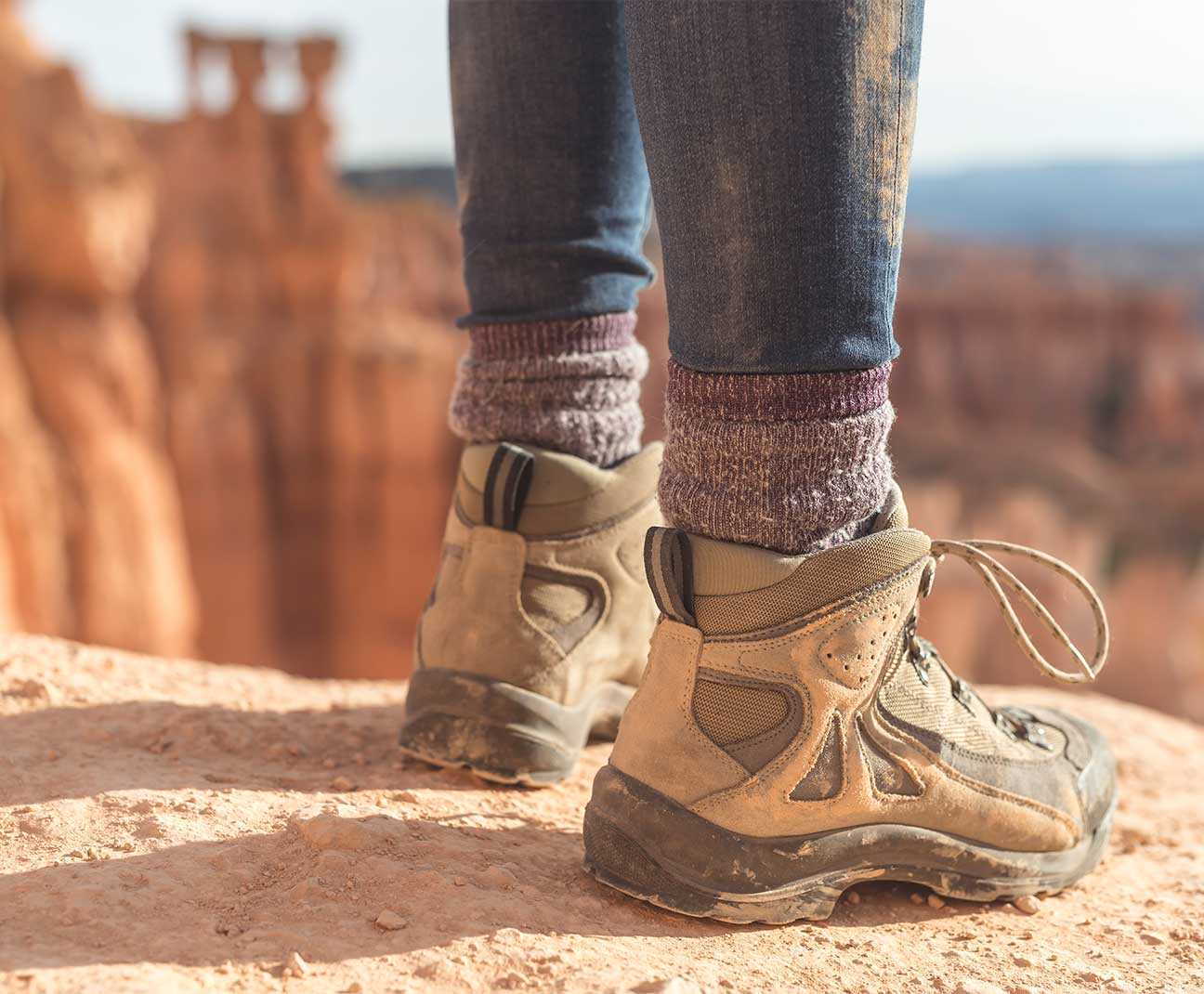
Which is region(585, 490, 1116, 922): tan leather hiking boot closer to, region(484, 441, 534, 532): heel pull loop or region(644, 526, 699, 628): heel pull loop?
region(644, 526, 699, 628): heel pull loop

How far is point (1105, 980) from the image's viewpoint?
87 centimetres

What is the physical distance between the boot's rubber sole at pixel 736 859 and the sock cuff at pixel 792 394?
0.31 m

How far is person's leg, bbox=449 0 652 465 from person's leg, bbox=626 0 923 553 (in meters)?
0.24

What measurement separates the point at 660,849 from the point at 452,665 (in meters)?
0.31

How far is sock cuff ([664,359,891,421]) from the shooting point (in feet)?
2.81

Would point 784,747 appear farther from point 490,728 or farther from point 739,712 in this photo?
point 490,728

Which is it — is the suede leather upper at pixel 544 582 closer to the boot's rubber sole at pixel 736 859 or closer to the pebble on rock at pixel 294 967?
the boot's rubber sole at pixel 736 859

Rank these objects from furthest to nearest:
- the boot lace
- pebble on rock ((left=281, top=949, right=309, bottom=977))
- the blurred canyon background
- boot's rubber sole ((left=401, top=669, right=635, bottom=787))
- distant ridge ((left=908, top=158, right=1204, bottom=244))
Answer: distant ridge ((left=908, top=158, right=1204, bottom=244))
the blurred canyon background
boot's rubber sole ((left=401, top=669, right=635, bottom=787))
the boot lace
pebble on rock ((left=281, top=949, right=309, bottom=977))

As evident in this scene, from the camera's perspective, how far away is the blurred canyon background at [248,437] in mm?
7613

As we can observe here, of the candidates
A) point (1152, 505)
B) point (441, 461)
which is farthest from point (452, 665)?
point (1152, 505)

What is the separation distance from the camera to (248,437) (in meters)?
11.1

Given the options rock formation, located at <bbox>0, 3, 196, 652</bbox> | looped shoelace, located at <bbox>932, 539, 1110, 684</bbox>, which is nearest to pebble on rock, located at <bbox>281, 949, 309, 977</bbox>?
looped shoelace, located at <bbox>932, 539, 1110, 684</bbox>

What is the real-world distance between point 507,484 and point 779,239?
404 millimetres

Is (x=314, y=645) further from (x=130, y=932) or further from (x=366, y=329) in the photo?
(x=130, y=932)
